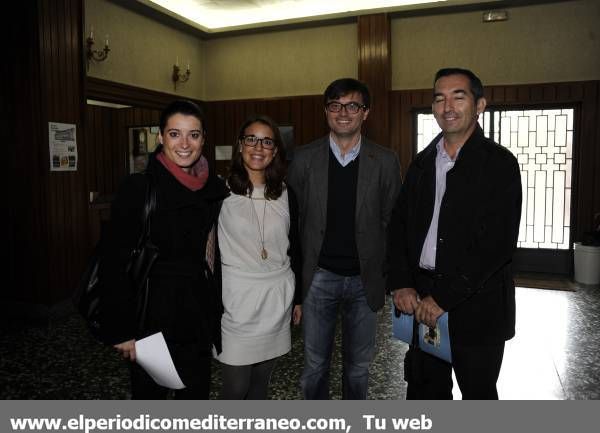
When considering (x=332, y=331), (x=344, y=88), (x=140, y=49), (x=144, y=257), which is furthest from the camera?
(x=140, y=49)

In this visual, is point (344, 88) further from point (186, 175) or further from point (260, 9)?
point (260, 9)

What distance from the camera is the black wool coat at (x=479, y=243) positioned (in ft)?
5.42

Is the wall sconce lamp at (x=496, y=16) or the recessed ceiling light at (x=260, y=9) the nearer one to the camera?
the wall sconce lamp at (x=496, y=16)

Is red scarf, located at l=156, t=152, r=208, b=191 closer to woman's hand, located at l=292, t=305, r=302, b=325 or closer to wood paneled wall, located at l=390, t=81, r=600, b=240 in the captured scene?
woman's hand, located at l=292, t=305, r=302, b=325

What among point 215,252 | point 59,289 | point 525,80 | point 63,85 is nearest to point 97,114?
point 63,85

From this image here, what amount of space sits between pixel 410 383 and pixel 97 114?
7200mm

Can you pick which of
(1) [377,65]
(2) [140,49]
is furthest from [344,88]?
(2) [140,49]

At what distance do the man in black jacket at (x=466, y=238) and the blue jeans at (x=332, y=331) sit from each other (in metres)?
0.29

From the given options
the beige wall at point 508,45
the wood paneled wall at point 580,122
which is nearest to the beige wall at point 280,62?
the beige wall at point 508,45

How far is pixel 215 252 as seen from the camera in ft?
5.80

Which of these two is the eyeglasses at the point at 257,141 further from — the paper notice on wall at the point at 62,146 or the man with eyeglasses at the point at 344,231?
the paper notice on wall at the point at 62,146

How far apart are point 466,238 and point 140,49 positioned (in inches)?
215

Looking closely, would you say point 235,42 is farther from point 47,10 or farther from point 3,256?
point 3,256

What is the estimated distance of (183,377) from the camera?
170cm
